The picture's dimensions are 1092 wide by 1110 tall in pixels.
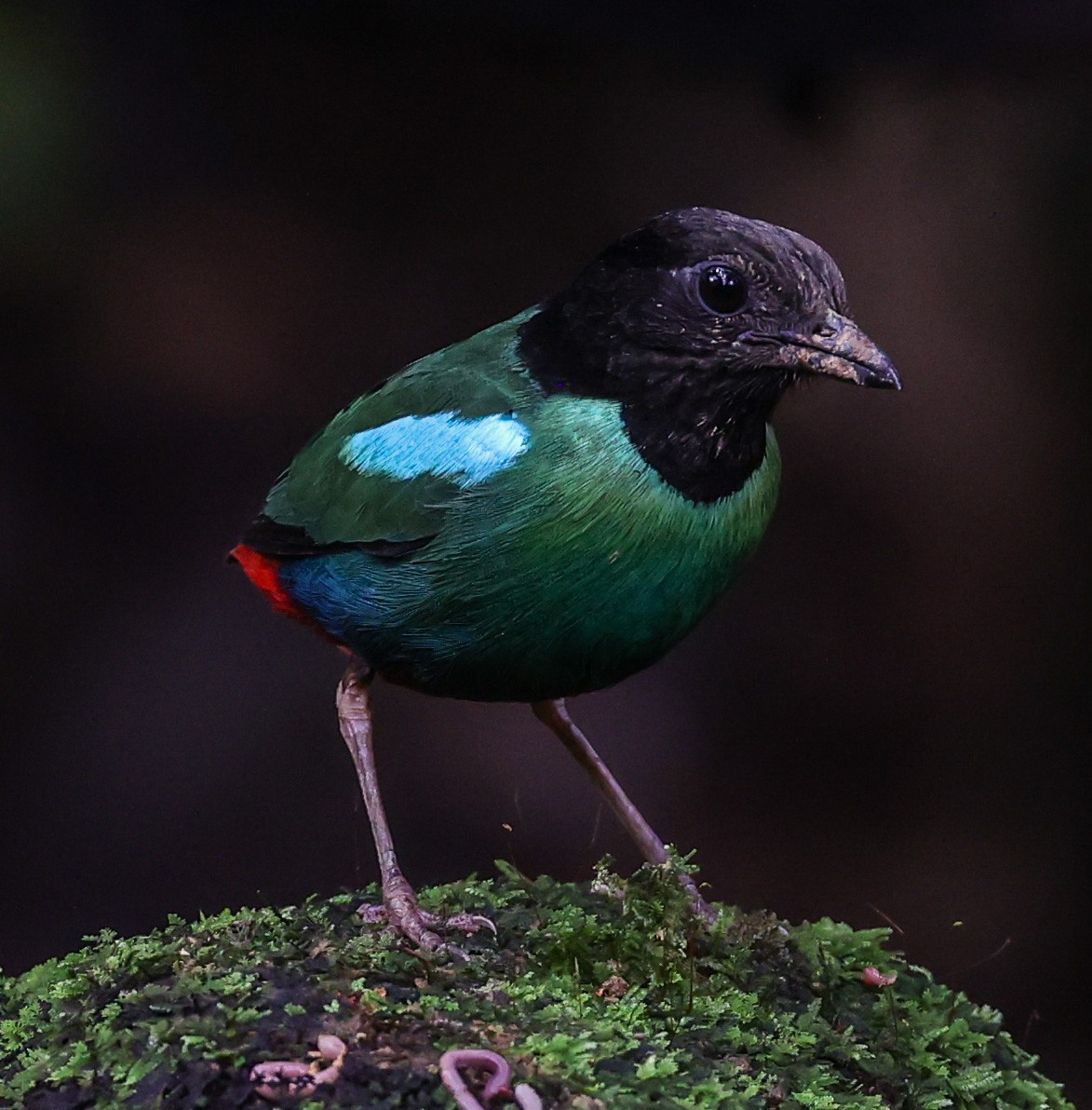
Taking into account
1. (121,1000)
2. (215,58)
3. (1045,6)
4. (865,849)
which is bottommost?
(865,849)

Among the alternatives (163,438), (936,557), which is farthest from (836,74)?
(163,438)

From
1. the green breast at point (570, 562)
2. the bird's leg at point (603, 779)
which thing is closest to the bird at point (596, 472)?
the green breast at point (570, 562)

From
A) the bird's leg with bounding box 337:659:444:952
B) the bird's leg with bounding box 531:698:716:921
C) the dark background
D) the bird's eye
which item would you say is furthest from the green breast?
the dark background

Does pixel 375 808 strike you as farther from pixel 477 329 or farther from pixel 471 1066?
pixel 477 329

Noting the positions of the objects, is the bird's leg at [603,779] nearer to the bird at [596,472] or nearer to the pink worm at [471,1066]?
the bird at [596,472]

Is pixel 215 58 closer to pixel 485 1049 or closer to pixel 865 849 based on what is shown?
pixel 485 1049

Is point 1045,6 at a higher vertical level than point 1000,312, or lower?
higher

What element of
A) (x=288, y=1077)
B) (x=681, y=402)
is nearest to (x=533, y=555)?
(x=681, y=402)
